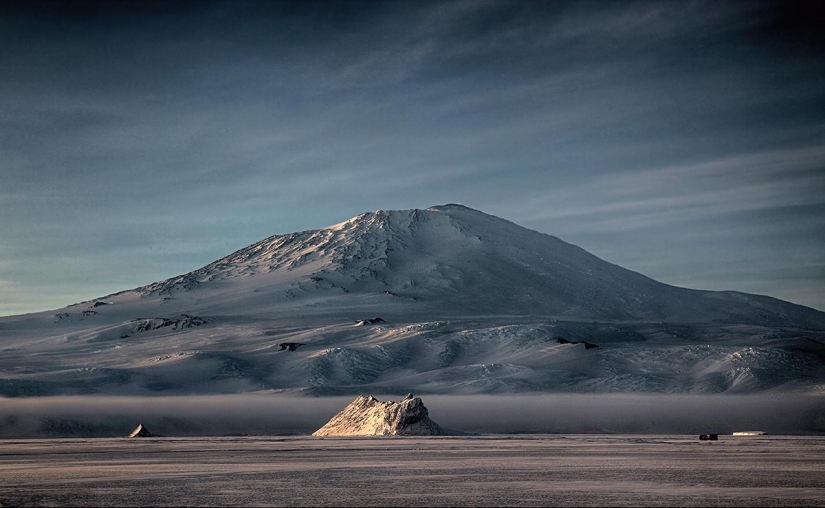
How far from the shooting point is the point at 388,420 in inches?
2518

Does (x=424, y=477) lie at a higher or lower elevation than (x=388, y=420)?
higher

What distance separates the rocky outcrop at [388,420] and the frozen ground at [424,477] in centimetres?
1883

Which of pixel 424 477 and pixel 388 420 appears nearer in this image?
pixel 424 477

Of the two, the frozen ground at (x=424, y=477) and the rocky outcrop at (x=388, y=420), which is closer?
the frozen ground at (x=424, y=477)

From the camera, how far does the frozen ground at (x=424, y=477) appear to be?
2150cm

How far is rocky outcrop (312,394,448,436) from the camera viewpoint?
62.7m

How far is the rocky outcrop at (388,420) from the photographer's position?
62.7 m

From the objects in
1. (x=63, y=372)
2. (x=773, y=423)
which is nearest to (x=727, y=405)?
(x=773, y=423)

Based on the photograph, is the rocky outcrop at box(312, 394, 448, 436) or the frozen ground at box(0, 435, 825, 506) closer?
the frozen ground at box(0, 435, 825, 506)

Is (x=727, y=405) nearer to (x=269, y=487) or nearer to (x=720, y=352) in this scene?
(x=720, y=352)

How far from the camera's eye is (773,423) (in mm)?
99500

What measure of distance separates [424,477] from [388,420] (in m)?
36.9

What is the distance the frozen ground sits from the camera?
21.5 metres

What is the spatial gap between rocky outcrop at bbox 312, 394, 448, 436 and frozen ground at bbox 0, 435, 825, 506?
1883 centimetres
